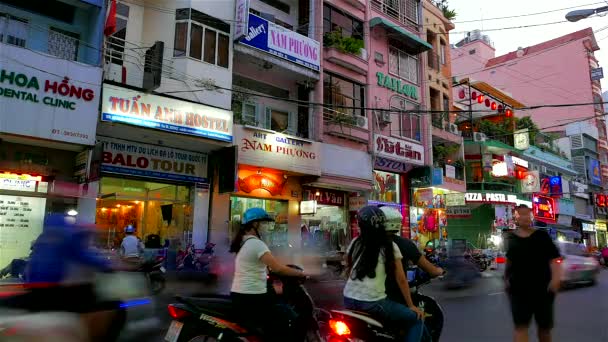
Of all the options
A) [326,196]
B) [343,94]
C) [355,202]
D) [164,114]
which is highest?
[343,94]

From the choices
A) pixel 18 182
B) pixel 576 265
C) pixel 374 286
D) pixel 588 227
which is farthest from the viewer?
pixel 588 227

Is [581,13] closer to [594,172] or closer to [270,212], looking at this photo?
[270,212]

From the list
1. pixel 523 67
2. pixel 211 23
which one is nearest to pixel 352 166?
pixel 211 23

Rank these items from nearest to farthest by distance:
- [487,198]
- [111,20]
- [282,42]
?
Answer: 1. [111,20]
2. [282,42]
3. [487,198]

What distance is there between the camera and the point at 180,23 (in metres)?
15.8

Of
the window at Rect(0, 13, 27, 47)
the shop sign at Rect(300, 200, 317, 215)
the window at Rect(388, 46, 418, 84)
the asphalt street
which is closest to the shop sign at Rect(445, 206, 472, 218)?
the window at Rect(388, 46, 418, 84)

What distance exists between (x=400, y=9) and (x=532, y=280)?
2275cm

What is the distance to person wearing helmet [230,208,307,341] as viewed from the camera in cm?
430

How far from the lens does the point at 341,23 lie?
2192cm

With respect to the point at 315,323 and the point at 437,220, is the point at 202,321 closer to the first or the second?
the point at 315,323

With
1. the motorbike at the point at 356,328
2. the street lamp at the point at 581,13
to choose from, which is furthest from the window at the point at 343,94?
the motorbike at the point at 356,328

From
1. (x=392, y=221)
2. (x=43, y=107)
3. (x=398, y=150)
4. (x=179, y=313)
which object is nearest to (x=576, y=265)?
(x=398, y=150)

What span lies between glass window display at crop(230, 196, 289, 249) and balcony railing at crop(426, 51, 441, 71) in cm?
1386

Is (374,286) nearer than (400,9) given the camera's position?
Yes
